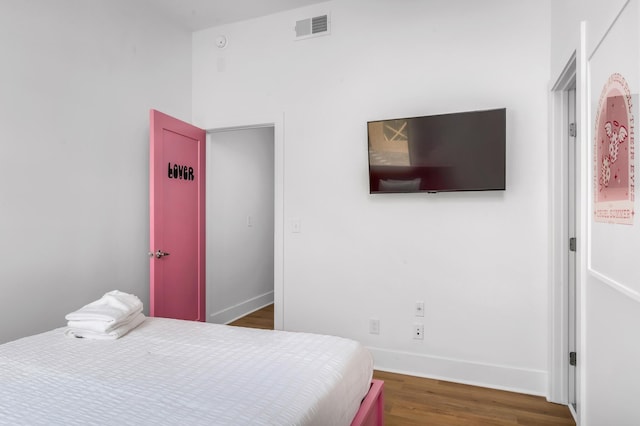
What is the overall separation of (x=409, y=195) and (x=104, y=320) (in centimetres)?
219

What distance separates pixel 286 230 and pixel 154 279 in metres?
1.14

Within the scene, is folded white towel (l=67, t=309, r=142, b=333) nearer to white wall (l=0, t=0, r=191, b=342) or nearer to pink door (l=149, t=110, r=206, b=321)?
white wall (l=0, t=0, r=191, b=342)

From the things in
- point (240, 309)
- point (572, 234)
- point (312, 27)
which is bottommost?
point (240, 309)

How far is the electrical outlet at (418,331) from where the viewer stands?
9.46ft

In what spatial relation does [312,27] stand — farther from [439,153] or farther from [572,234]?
[572,234]

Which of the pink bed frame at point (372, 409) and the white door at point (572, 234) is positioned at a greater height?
the white door at point (572, 234)

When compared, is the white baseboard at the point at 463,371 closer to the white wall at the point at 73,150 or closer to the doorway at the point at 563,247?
the doorway at the point at 563,247

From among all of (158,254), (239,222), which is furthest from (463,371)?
(239,222)

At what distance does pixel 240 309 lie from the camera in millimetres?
4379

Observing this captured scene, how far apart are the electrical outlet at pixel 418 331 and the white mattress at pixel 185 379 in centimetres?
117

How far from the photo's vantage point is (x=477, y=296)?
2750 mm

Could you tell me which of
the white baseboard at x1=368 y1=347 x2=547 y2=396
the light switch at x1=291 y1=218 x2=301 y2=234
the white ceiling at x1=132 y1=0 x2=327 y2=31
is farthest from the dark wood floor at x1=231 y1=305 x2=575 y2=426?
the white ceiling at x1=132 y1=0 x2=327 y2=31

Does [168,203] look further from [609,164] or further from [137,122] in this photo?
[609,164]

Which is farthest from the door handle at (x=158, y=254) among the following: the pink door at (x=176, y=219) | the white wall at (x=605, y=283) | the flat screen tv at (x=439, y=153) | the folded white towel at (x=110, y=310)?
the white wall at (x=605, y=283)
